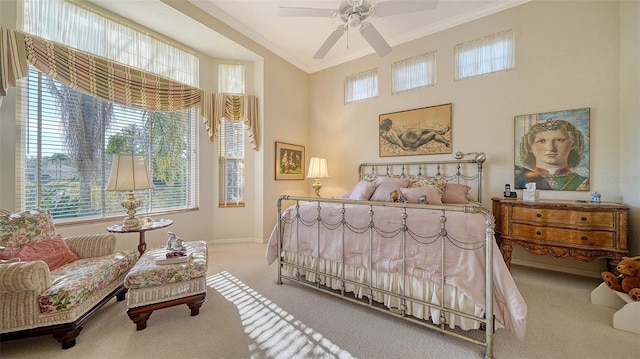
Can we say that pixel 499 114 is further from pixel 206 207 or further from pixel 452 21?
pixel 206 207

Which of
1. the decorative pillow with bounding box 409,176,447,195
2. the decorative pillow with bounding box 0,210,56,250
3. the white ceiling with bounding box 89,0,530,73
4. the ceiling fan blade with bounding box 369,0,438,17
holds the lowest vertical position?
the decorative pillow with bounding box 0,210,56,250

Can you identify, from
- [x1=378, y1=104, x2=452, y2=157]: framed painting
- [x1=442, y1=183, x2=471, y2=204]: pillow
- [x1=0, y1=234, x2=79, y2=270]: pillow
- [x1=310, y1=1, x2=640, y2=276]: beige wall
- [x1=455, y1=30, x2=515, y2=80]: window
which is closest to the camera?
[x1=0, y1=234, x2=79, y2=270]: pillow

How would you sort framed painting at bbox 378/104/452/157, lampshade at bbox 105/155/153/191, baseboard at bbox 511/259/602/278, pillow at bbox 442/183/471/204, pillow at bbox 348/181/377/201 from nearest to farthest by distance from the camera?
lampshade at bbox 105/155/153/191 → baseboard at bbox 511/259/602/278 → pillow at bbox 442/183/471/204 → pillow at bbox 348/181/377/201 → framed painting at bbox 378/104/452/157

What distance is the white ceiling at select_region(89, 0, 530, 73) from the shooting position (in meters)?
3.36

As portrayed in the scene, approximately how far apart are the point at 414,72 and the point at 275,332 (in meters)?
4.32

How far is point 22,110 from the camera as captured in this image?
2.52 m

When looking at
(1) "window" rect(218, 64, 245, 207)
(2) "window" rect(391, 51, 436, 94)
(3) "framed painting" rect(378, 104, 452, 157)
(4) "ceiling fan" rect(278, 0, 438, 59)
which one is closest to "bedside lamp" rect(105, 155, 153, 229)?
(1) "window" rect(218, 64, 245, 207)

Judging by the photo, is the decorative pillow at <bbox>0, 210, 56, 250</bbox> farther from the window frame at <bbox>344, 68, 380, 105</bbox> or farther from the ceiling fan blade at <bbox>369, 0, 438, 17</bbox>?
the window frame at <bbox>344, 68, 380, 105</bbox>

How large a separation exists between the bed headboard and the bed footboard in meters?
1.84

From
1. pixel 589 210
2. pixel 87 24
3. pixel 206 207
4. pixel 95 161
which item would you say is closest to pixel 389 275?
pixel 589 210

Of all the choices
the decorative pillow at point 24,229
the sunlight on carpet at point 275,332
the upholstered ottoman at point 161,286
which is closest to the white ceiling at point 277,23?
the decorative pillow at point 24,229

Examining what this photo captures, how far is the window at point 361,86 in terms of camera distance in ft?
15.1

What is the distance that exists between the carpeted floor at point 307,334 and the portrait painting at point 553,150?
4.35ft

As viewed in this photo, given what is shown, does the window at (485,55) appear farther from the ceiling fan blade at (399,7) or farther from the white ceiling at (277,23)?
the ceiling fan blade at (399,7)
